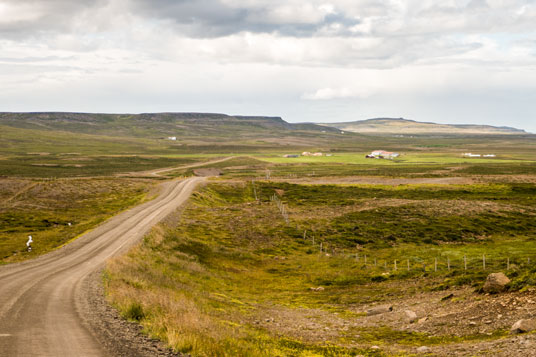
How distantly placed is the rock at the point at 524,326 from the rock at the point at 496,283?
634 centimetres

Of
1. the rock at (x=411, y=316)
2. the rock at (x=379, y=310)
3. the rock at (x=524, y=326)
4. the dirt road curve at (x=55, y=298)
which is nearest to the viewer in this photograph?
the dirt road curve at (x=55, y=298)

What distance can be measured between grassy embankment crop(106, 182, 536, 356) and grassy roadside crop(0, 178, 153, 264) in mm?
12727

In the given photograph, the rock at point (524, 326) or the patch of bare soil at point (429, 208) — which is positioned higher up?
the rock at point (524, 326)

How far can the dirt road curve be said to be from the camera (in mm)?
16797

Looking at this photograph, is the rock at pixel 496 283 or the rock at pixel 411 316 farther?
the rock at pixel 411 316

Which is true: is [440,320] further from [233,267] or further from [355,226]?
[355,226]

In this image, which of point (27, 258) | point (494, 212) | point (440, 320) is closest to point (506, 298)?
point (440, 320)

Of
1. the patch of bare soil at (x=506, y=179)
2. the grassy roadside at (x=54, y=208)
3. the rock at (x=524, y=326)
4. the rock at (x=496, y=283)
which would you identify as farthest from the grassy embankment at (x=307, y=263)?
the patch of bare soil at (x=506, y=179)

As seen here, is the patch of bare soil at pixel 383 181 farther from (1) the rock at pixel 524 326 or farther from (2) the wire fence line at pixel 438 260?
(1) the rock at pixel 524 326

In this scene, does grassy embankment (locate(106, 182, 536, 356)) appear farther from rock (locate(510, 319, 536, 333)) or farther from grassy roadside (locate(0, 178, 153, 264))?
grassy roadside (locate(0, 178, 153, 264))

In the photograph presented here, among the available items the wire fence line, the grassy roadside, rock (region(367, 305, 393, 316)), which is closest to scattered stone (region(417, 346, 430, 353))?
rock (region(367, 305, 393, 316))

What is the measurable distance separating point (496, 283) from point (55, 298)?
25.7 meters

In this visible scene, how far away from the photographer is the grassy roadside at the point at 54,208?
52297mm

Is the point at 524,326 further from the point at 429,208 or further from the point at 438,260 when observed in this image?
the point at 429,208
